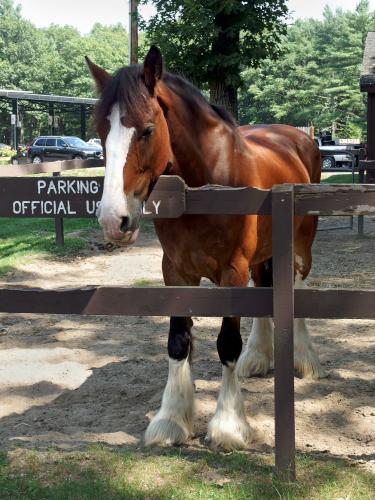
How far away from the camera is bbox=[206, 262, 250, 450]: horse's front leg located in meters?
3.82

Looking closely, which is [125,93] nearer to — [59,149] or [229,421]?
[229,421]

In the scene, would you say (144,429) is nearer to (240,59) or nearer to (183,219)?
(183,219)

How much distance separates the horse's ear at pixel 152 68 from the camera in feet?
10.6

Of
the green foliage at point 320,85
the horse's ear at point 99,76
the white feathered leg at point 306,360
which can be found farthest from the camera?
the green foliage at point 320,85

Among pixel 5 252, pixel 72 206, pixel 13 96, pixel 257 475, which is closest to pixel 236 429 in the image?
pixel 257 475

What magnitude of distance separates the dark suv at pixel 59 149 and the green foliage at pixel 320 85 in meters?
24.1

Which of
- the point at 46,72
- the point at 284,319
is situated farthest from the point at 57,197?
the point at 46,72

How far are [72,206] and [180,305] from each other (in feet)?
2.47

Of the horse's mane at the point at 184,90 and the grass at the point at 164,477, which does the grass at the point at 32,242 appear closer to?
the horse's mane at the point at 184,90

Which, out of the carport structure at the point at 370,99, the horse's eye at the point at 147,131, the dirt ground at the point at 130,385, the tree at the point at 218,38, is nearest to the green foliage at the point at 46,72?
the carport structure at the point at 370,99

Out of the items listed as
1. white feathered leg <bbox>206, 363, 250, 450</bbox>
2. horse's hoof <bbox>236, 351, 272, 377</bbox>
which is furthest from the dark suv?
white feathered leg <bbox>206, 363, 250, 450</bbox>

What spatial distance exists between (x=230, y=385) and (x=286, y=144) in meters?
2.47

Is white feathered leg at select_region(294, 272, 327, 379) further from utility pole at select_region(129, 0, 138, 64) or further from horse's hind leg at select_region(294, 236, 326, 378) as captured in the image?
utility pole at select_region(129, 0, 138, 64)

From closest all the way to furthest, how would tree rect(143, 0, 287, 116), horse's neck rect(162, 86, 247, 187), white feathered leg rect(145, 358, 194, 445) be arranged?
horse's neck rect(162, 86, 247, 187) < white feathered leg rect(145, 358, 194, 445) < tree rect(143, 0, 287, 116)
